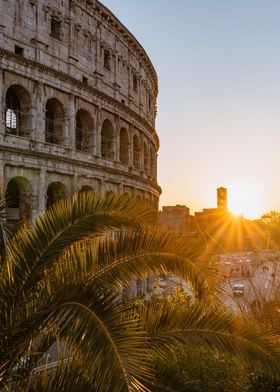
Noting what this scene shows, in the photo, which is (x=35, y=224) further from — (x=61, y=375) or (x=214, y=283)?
(x=214, y=283)

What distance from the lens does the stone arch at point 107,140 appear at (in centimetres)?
2800

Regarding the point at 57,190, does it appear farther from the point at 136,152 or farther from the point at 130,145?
the point at 136,152

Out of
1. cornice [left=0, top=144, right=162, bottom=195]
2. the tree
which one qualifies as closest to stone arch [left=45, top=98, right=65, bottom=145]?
cornice [left=0, top=144, right=162, bottom=195]

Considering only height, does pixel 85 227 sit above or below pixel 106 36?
below

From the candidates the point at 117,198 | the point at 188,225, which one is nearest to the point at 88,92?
the point at 117,198

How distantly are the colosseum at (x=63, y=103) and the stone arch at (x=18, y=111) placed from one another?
1.8 inches

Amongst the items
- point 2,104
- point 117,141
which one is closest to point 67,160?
point 2,104

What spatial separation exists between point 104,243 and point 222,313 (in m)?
1.76

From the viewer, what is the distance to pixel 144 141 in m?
34.2

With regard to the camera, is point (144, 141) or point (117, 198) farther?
point (144, 141)

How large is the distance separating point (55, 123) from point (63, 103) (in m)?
1.10

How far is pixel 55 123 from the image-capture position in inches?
934

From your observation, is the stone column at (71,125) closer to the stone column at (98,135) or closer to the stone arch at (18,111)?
the stone column at (98,135)

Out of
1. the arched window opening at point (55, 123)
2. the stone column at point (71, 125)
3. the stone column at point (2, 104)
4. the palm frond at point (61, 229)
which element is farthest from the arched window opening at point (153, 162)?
the palm frond at point (61, 229)
